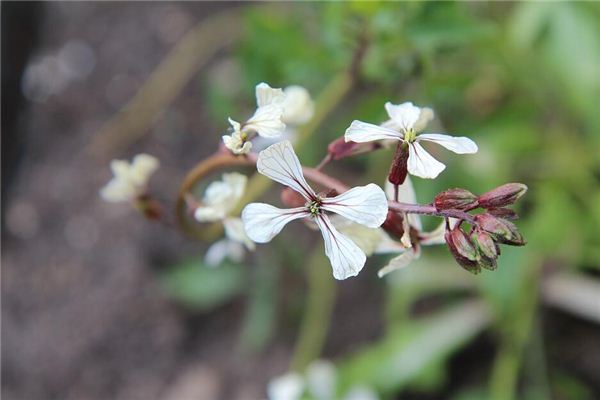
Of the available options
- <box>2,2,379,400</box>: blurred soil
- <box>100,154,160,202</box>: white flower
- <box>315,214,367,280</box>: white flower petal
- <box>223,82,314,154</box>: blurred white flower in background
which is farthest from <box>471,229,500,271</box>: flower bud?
<box>2,2,379,400</box>: blurred soil

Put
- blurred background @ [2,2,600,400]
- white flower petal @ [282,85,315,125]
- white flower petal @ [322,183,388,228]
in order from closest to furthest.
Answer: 1. white flower petal @ [322,183,388,228]
2. white flower petal @ [282,85,315,125]
3. blurred background @ [2,2,600,400]

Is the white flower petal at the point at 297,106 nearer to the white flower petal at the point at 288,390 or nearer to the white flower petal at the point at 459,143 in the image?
the white flower petal at the point at 459,143

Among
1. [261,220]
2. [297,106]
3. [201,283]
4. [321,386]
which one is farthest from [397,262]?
[201,283]

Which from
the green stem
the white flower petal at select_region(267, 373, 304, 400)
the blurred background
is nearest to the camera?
the white flower petal at select_region(267, 373, 304, 400)

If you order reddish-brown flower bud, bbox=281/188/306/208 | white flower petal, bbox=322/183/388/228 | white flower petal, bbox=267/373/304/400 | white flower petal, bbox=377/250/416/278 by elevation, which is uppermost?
white flower petal, bbox=267/373/304/400

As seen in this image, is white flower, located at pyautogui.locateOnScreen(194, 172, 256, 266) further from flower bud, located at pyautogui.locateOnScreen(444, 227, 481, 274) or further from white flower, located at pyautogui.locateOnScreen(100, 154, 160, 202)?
flower bud, located at pyautogui.locateOnScreen(444, 227, 481, 274)

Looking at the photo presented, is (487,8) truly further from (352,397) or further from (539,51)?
(352,397)

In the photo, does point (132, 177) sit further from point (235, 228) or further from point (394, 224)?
point (394, 224)

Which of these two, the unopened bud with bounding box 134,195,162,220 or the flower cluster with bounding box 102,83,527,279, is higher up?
the unopened bud with bounding box 134,195,162,220

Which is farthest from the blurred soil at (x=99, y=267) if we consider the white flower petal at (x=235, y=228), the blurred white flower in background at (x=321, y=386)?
the white flower petal at (x=235, y=228)
